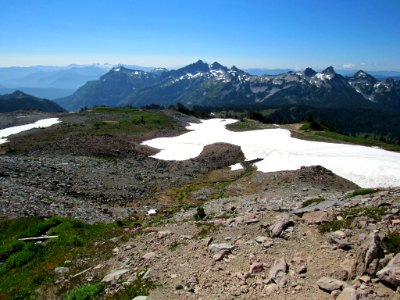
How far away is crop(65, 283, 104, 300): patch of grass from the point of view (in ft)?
43.9

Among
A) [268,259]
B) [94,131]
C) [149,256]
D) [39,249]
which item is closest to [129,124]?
[94,131]

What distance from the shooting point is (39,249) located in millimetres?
20391

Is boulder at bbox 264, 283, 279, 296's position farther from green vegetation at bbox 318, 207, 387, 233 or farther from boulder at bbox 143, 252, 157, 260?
boulder at bbox 143, 252, 157, 260

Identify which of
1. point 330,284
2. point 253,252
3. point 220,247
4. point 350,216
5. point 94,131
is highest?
point 350,216

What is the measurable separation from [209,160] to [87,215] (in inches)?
1204

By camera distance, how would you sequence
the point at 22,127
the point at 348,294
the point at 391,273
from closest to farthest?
the point at 348,294 → the point at 391,273 → the point at 22,127

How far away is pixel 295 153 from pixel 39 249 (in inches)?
1664

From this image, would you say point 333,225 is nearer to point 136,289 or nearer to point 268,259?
point 268,259

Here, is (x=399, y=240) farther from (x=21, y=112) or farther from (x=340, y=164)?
(x=21, y=112)

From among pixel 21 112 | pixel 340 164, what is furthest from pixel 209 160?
pixel 21 112

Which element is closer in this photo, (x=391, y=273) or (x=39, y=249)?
(x=391, y=273)

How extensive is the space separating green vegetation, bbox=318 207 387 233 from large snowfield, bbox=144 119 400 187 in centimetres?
2559

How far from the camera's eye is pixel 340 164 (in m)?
45.6

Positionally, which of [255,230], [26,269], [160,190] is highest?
[255,230]
